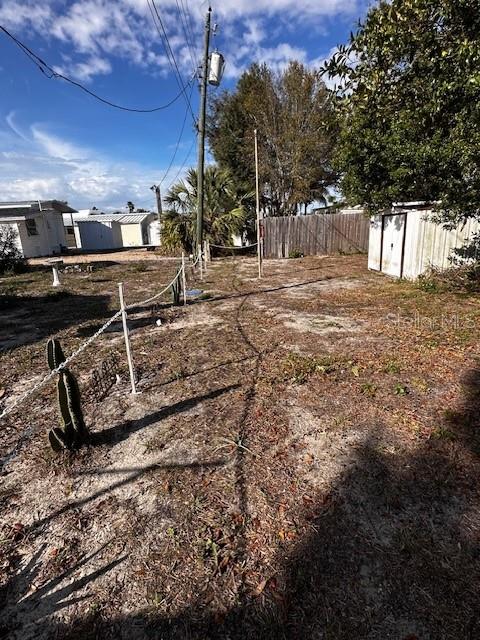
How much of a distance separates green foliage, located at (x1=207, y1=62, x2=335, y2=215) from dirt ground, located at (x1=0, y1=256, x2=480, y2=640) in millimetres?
16742

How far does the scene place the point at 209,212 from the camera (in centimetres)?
1642

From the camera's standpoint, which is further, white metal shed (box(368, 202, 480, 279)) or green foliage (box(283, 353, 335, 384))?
white metal shed (box(368, 202, 480, 279))

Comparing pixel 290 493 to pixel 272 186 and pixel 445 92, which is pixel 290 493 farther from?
pixel 272 186

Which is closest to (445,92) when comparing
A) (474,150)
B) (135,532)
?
(474,150)

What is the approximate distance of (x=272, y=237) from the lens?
16.4m

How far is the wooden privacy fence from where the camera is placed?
16.2 m

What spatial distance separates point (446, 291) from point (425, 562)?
763 cm

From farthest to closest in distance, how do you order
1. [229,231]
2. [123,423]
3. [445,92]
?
[229,231] < [445,92] < [123,423]

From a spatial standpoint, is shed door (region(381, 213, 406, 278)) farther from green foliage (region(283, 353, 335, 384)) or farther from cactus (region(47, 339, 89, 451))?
cactus (region(47, 339, 89, 451))

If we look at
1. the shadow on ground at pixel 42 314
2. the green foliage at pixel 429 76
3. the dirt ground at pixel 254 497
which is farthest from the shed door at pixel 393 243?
the shadow on ground at pixel 42 314

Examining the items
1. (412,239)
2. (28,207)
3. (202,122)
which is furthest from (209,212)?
(28,207)

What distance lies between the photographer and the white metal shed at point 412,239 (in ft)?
28.5

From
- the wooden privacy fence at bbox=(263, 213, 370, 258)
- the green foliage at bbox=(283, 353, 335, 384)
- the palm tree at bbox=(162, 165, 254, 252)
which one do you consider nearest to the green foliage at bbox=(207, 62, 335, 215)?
the palm tree at bbox=(162, 165, 254, 252)

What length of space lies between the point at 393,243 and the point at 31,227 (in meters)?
20.8
